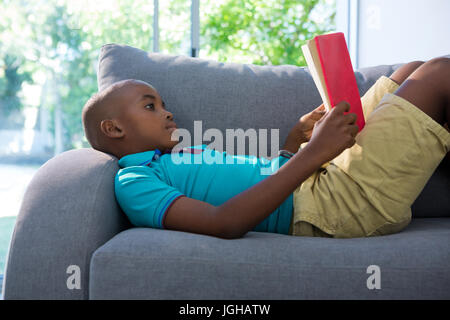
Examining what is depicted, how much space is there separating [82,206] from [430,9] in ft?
7.55

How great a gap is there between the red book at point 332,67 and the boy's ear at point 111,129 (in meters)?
0.58

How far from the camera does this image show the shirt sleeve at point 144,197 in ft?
3.04

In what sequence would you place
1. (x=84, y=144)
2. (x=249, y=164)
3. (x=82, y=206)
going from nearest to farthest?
(x=82, y=206) < (x=249, y=164) < (x=84, y=144)

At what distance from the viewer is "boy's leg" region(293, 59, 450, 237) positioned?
955 millimetres

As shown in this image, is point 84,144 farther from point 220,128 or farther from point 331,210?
point 331,210

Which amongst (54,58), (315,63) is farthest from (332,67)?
(54,58)

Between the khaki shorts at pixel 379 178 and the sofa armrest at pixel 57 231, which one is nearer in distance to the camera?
the sofa armrest at pixel 57 231

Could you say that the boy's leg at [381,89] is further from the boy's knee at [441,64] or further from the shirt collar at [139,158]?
the shirt collar at [139,158]

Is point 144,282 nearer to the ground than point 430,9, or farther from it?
nearer to the ground

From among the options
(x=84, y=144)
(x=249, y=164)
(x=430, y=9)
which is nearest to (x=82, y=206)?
(x=249, y=164)

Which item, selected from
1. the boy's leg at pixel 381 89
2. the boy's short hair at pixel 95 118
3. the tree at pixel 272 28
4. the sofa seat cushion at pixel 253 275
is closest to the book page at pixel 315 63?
the boy's leg at pixel 381 89

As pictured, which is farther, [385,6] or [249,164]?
[385,6]
